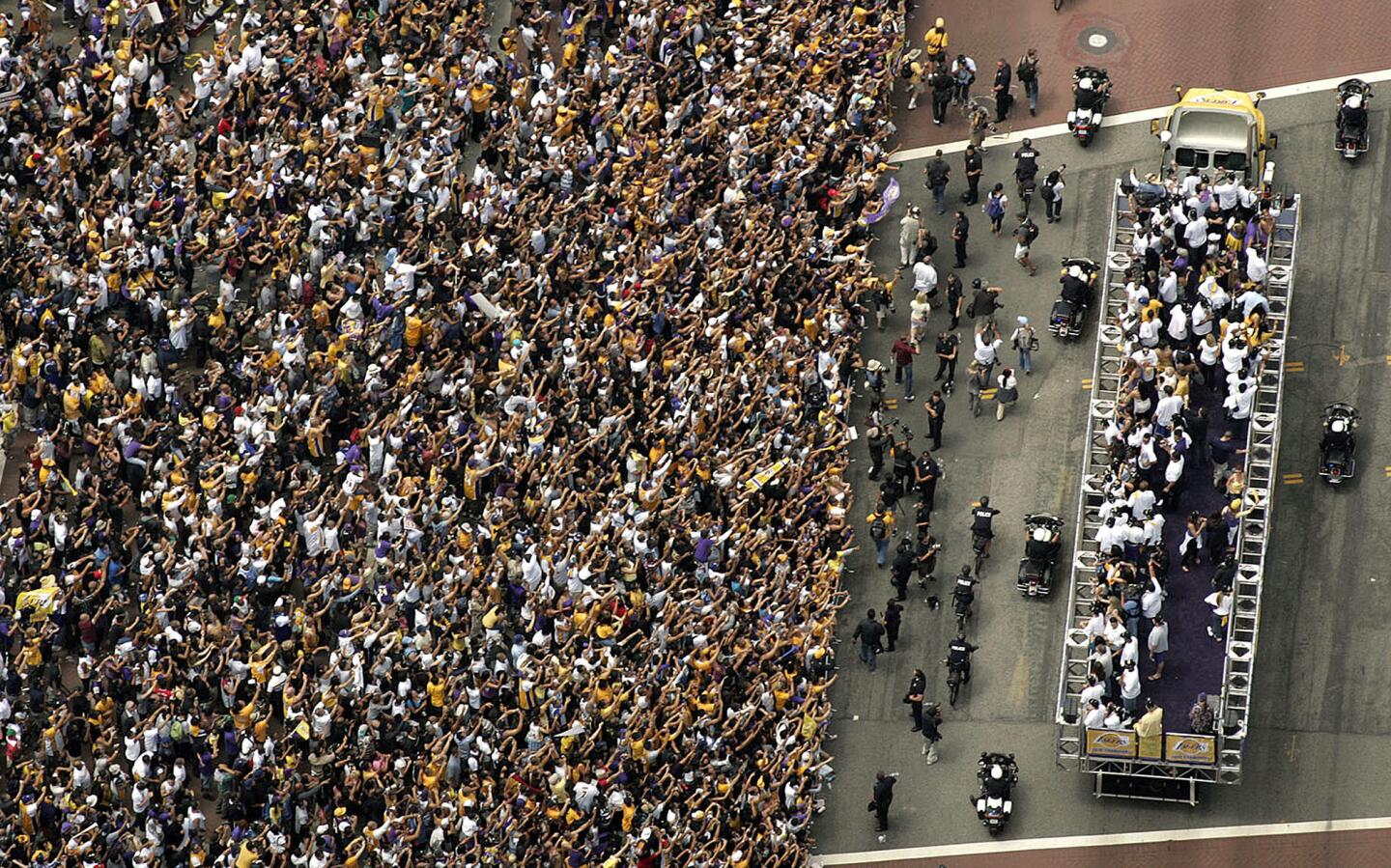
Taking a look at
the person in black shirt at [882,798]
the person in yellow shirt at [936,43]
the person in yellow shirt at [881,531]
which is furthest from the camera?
the person in yellow shirt at [936,43]

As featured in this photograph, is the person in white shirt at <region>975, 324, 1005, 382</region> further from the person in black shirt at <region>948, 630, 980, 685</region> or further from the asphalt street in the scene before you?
the person in black shirt at <region>948, 630, 980, 685</region>

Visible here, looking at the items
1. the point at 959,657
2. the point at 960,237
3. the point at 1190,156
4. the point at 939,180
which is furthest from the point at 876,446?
the point at 1190,156

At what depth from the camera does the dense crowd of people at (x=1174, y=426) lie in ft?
208

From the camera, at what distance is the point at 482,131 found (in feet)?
255

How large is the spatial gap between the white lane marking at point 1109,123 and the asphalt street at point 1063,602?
1.34 meters

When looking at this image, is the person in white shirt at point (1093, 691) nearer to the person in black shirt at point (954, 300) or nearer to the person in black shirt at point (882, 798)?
the person in black shirt at point (882, 798)

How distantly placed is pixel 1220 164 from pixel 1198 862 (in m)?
16.6

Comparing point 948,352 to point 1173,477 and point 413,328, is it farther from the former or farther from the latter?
point 413,328

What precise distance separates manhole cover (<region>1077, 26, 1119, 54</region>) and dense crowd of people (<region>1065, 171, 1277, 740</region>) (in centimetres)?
868

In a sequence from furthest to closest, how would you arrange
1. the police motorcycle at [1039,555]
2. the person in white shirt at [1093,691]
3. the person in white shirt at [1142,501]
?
the police motorcycle at [1039,555]
the person in white shirt at [1142,501]
the person in white shirt at [1093,691]

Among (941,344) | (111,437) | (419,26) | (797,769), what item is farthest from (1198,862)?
(419,26)

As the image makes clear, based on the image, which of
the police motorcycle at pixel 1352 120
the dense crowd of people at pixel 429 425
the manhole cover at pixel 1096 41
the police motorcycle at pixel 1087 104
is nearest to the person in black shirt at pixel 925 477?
the dense crowd of people at pixel 429 425

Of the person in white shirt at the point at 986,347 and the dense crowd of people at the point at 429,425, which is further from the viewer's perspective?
the person in white shirt at the point at 986,347

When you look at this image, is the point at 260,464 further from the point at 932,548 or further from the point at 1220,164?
the point at 1220,164
